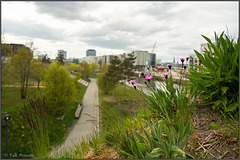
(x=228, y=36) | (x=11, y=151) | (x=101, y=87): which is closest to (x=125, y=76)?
(x=101, y=87)

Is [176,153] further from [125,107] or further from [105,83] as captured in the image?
[105,83]

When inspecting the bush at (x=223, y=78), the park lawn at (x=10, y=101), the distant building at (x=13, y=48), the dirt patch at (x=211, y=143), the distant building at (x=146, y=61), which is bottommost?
the park lawn at (x=10, y=101)

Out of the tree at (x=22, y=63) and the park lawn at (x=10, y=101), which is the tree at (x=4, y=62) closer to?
the park lawn at (x=10, y=101)

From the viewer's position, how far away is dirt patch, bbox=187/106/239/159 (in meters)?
1.53

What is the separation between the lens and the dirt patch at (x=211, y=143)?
1531mm

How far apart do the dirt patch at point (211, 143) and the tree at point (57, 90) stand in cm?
1251

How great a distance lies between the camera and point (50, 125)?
11.4 meters

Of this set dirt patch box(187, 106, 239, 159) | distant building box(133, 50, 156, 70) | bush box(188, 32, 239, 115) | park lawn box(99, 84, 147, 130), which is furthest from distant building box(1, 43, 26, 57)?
dirt patch box(187, 106, 239, 159)

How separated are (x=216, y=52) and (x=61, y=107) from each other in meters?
13.2

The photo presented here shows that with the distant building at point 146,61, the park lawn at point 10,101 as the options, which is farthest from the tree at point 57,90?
the distant building at point 146,61

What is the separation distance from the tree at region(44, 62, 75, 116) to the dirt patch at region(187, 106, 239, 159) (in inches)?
492

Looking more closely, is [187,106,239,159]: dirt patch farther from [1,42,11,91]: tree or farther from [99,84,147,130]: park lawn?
[1,42,11,91]: tree

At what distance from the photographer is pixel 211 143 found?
1.68 metres

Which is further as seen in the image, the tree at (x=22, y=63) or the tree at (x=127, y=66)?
the tree at (x=127, y=66)
